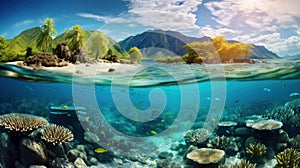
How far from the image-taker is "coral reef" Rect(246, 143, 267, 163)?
5.41m

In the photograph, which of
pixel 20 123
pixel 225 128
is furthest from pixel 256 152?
pixel 20 123

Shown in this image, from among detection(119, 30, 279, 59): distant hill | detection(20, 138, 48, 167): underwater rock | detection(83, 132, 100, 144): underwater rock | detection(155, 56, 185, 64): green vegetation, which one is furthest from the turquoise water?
detection(20, 138, 48, 167): underwater rock

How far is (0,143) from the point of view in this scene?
526 cm

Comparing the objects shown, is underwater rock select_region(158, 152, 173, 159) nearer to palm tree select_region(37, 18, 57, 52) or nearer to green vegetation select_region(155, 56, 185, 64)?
green vegetation select_region(155, 56, 185, 64)

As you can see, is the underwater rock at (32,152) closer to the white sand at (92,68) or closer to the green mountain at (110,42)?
the white sand at (92,68)

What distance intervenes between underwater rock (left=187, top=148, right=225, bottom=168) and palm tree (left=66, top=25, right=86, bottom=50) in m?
3.39

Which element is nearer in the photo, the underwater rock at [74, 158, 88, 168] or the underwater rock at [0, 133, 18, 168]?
the underwater rock at [0, 133, 18, 168]

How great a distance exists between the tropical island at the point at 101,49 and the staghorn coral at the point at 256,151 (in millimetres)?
1987

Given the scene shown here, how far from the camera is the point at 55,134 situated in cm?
497

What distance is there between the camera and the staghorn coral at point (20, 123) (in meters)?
4.87

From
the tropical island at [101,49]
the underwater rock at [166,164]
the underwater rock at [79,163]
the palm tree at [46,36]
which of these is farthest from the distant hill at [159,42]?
the underwater rock at [79,163]

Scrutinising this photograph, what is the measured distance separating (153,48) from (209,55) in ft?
3.87

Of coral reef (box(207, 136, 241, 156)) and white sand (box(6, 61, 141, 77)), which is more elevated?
white sand (box(6, 61, 141, 77))

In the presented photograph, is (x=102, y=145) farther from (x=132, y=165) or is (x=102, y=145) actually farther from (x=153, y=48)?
(x=153, y=48)
